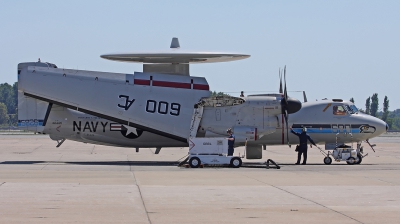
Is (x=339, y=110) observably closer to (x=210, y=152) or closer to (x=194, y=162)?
(x=210, y=152)

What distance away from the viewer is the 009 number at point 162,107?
29969 millimetres

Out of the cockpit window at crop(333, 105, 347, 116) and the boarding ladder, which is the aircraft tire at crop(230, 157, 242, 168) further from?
the cockpit window at crop(333, 105, 347, 116)

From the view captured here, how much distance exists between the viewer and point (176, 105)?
30.0m

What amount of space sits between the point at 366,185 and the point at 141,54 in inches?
534

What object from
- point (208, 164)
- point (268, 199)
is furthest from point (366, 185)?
point (208, 164)

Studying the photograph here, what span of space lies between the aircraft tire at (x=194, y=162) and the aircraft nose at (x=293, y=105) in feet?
18.4

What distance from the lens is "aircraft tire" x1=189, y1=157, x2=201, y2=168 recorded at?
2602 centimetres

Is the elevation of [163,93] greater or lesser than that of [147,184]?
greater

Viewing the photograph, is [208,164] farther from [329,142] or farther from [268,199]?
[268,199]

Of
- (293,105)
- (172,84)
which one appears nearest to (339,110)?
(293,105)

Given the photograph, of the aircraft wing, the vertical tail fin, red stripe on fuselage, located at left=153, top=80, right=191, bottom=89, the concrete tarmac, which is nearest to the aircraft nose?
the aircraft wing

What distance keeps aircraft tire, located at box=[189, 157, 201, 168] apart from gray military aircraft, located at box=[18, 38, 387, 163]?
380cm

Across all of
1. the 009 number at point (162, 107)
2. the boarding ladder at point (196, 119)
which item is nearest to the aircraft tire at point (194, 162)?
the boarding ladder at point (196, 119)

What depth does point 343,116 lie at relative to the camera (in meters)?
30.9
